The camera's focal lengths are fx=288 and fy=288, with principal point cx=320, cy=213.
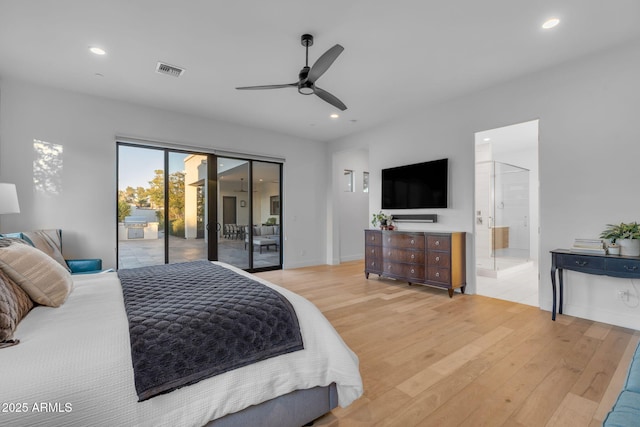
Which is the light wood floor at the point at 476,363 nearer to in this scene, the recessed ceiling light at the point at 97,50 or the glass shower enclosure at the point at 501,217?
the glass shower enclosure at the point at 501,217

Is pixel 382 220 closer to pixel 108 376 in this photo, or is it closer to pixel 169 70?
pixel 169 70

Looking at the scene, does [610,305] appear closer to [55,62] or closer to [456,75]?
[456,75]

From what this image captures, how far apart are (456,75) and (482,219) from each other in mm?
3205

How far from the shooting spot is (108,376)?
105 centimetres

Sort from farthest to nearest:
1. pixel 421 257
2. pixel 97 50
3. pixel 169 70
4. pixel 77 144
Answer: pixel 421 257 < pixel 77 144 < pixel 169 70 < pixel 97 50

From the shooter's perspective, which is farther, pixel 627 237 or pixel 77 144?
pixel 77 144

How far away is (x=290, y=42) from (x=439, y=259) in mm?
3298

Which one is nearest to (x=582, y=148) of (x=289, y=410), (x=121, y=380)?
(x=289, y=410)

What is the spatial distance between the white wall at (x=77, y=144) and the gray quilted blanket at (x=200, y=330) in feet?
9.47

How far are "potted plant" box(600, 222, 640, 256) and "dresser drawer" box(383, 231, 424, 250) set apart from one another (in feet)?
6.60

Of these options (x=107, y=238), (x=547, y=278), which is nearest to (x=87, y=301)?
(x=107, y=238)

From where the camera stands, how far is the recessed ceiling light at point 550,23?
2.54 metres

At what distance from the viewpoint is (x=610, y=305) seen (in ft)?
9.84

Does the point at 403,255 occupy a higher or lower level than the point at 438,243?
lower
